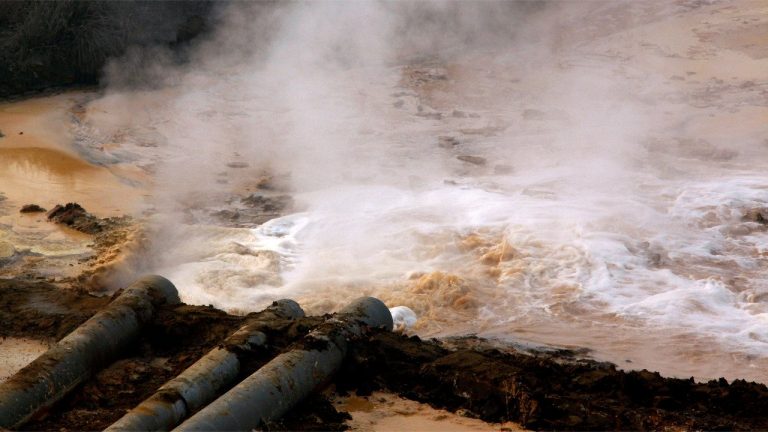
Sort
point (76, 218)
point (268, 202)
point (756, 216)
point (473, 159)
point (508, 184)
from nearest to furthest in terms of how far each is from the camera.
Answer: point (76, 218)
point (756, 216)
point (268, 202)
point (508, 184)
point (473, 159)

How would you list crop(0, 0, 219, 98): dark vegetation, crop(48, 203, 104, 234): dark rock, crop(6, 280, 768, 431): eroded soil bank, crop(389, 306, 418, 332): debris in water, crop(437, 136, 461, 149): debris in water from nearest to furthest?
crop(6, 280, 768, 431): eroded soil bank → crop(389, 306, 418, 332): debris in water → crop(48, 203, 104, 234): dark rock → crop(437, 136, 461, 149): debris in water → crop(0, 0, 219, 98): dark vegetation

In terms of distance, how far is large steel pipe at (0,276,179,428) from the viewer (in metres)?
4.99

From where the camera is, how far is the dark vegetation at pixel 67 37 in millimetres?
12219

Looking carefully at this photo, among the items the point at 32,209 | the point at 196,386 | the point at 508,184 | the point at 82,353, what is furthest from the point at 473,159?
the point at 196,386

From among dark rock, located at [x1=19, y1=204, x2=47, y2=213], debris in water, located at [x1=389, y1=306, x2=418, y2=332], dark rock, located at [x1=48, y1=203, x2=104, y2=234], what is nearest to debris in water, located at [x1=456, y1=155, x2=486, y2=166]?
debris in water, located at [x1=389, y1=306, x2=418, y2=332]

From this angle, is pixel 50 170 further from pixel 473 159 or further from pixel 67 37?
pixel 473 159

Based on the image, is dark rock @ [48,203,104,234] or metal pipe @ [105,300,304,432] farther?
dark rock @ [48,203,104,234]

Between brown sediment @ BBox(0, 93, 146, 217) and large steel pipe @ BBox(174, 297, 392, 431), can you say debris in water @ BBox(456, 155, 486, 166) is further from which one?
large steel pipe @ BBox(174, 297, 392, 431)

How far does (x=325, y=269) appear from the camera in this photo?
8.08 m

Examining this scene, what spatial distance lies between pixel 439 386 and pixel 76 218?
450cm

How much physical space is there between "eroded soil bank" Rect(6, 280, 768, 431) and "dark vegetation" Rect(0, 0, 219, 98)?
7.02 m

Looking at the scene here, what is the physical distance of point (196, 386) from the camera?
5012mm

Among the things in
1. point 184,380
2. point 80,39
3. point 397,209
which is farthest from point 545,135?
point 184,380

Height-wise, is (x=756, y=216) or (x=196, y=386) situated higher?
(x=756, y=216)
